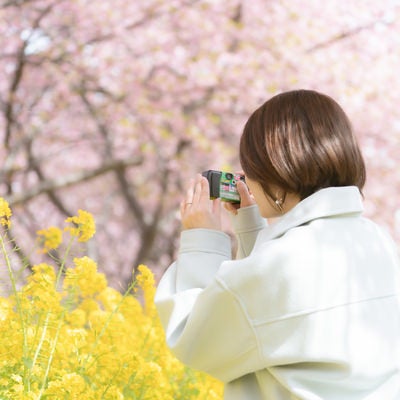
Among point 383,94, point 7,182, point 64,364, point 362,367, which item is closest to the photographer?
point 362,367

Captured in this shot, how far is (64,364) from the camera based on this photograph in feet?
7.61

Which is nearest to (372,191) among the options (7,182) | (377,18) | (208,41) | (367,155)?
(367,155)

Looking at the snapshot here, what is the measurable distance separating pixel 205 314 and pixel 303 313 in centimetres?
21

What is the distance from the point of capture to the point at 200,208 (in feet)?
6.24

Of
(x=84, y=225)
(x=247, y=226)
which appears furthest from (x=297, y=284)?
(x=84, y=225)

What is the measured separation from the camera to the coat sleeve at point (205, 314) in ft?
5.33

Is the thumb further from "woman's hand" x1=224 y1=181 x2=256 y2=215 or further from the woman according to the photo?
the woman

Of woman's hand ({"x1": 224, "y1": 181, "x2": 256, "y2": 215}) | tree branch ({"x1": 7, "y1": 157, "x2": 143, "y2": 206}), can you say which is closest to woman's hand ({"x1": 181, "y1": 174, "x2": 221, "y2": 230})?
woman's hand ({"x1": 224, "y1": 181, "x2": 256, "y2": 215})

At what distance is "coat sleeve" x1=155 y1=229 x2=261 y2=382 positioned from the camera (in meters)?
1.63

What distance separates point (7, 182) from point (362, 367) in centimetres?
554

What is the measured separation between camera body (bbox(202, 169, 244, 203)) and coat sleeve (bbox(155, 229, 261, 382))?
0.20m

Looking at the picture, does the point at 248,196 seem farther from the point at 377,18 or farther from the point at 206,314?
the point at 377,18

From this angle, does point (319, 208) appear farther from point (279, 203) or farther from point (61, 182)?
point (61, 182)

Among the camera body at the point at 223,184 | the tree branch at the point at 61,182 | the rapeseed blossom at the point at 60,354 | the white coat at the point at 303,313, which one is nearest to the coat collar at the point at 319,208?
the white coat at the point at 303,313
